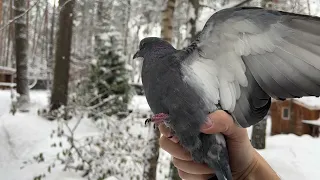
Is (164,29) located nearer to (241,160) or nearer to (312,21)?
(241,160)

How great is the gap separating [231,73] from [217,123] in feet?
0.70

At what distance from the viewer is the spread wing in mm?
1295

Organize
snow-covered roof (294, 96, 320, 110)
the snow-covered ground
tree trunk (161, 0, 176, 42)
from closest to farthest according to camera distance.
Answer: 1. tree trunk (161, 0, 176, 42)
2. the snow-covered ground
3. snow-covered roof (294, 96, 320, 110)

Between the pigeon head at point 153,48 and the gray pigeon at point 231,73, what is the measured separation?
8 cm

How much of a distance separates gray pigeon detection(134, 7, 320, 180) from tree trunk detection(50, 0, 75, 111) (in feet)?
22.4

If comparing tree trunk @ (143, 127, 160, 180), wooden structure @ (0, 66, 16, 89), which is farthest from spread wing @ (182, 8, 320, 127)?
wooden structure @ (0, 66, 16, 89)

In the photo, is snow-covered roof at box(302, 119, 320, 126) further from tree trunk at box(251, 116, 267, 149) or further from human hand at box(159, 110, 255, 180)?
human hand at box(159, 110, 255, 180)

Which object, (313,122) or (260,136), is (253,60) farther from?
(313,122)

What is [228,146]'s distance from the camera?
1688mm

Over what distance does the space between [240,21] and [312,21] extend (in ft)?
0.85

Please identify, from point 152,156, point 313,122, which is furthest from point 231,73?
point 313,122

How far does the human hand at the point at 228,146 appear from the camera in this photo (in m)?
1.45

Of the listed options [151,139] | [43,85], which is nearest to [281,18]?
[151,139]

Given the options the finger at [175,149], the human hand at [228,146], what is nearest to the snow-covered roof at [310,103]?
the human hand at [228,146]
